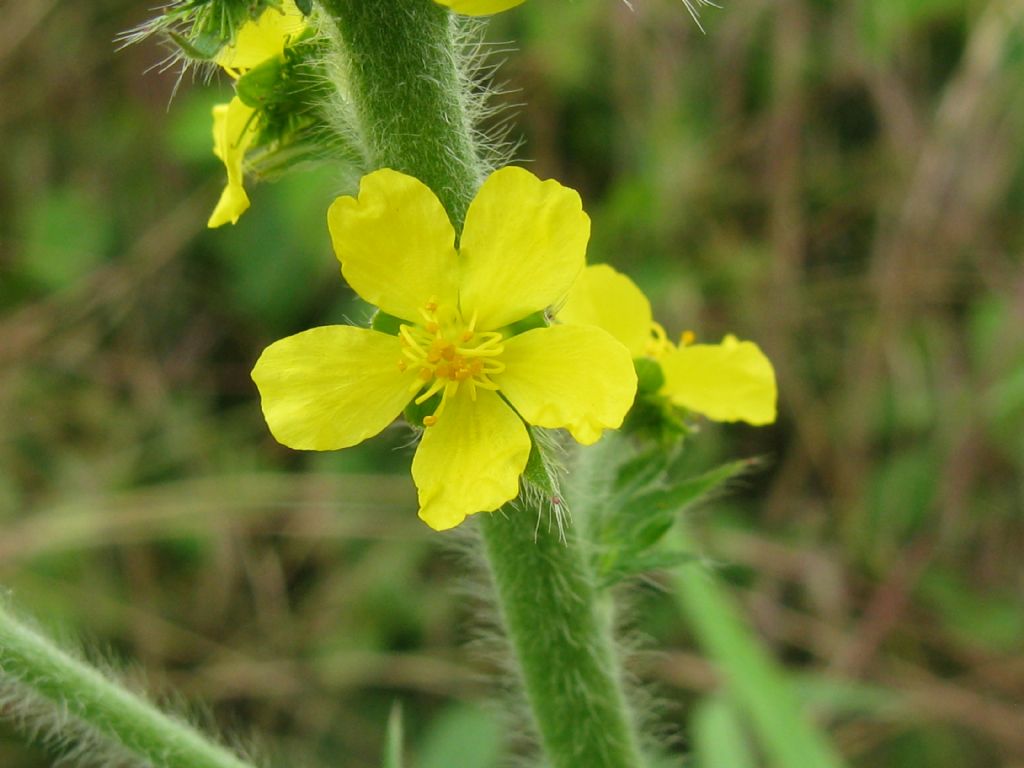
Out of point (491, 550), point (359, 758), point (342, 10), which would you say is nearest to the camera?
point (342, 10)

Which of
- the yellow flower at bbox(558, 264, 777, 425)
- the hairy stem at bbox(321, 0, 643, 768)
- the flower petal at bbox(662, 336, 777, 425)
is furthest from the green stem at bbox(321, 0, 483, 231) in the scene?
the flower petal at bbox(662, 336, 777, 425)

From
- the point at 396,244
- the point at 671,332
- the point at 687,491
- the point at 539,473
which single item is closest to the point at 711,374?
the point at 687,491

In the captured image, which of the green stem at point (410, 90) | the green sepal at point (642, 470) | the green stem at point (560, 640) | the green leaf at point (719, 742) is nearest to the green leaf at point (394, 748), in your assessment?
the green stem at point (560, 640)

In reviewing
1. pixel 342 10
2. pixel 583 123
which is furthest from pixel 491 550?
pixel 583 123

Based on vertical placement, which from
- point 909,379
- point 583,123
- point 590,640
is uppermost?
point 590,640

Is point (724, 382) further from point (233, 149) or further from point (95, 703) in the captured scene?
point (95, 703)

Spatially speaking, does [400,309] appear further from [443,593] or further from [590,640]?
[443,593]
